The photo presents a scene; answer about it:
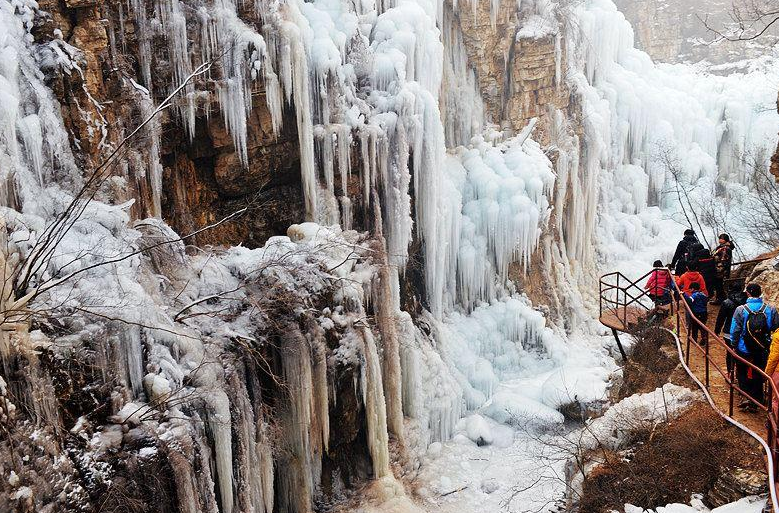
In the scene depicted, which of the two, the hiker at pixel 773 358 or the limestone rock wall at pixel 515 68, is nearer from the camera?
the hiker at pixel 773 358

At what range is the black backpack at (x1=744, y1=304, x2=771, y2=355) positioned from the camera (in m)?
7.57

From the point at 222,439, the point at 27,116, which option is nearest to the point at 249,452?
the point at 222,439

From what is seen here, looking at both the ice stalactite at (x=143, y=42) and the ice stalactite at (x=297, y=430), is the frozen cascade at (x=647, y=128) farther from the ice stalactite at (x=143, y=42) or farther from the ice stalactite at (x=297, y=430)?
the ice stalactite at (x=143, y=42)

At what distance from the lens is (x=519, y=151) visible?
2091 centimetres

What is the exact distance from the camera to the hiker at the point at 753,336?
7594 mm

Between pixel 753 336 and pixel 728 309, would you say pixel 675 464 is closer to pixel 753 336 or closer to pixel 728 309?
pixel 753 336

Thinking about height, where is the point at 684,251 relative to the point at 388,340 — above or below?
above

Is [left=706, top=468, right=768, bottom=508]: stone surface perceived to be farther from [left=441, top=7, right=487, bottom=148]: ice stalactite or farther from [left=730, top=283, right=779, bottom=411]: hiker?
[left=441, top=7, right=487, bottom=148]: ice stalactite

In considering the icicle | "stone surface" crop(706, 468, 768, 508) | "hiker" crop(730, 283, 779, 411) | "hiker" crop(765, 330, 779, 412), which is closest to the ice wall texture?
the icicle

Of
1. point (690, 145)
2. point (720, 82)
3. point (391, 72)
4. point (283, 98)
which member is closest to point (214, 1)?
point (283, 98)

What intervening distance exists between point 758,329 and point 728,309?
5.42ft

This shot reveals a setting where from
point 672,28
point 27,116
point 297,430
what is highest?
point 672,28

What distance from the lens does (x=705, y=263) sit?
11.1 metres

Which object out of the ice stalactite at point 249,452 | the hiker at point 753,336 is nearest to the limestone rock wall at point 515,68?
the ice stalactite at point 249,452
